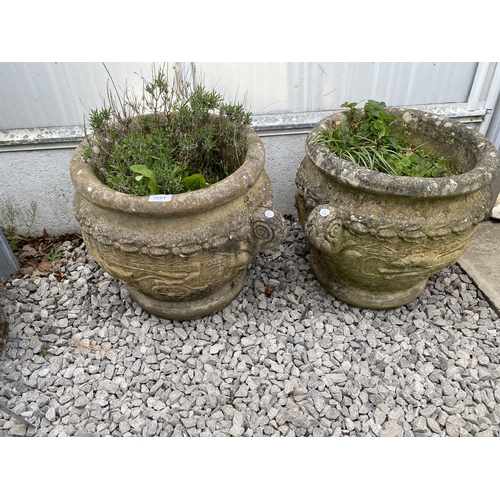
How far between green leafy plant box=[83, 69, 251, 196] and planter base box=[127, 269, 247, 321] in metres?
0.61

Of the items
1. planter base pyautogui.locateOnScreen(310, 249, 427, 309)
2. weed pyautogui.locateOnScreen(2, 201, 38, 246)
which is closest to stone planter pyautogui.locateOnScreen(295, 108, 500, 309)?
planter base pyautogui.locateOnScreen(310, 249, 427, 309)

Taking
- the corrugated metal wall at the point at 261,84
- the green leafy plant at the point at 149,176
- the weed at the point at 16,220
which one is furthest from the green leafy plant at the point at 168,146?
the weed at the point at 16,220

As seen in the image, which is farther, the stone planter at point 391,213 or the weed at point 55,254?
the weed at point 55,254

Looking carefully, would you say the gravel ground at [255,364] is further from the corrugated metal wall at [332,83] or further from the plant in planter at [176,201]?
the corrugated metal wall at [332,83]

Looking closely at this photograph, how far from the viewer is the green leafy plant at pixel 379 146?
2.12 metres

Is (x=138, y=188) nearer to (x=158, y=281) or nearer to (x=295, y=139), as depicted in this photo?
(x=158, y=281)

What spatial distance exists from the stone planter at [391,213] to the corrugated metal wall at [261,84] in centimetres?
61

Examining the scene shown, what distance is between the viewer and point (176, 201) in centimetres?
173

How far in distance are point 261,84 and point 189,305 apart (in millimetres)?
1447

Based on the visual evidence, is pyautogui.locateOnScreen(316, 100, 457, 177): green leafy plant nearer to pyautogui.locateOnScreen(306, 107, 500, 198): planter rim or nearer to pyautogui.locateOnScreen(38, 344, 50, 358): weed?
pyautogui.locateOnScreen(306, 107, 500, 198): planter rim

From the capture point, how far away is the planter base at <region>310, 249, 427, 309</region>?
2.38m

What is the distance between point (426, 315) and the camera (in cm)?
243

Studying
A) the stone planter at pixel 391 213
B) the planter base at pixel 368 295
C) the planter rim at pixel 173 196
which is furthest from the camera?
the planter base at pixel 368 295

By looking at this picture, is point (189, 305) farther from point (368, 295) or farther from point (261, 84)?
point (261, 84)
